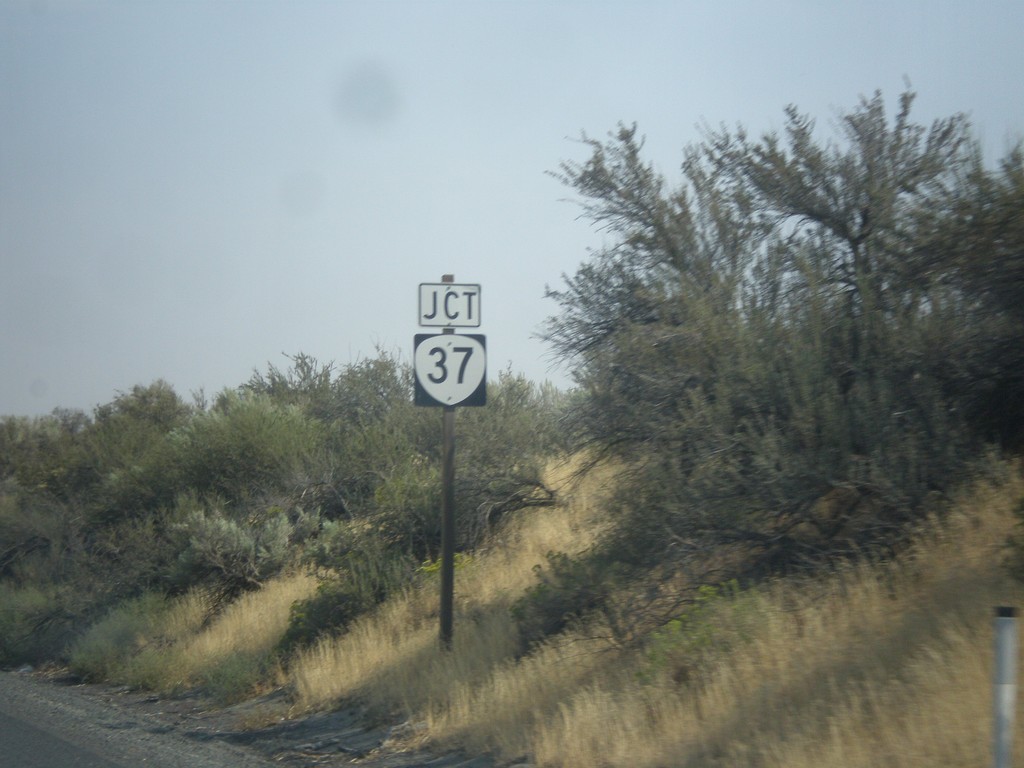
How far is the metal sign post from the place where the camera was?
10609 millimetres

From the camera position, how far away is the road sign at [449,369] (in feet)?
34.8

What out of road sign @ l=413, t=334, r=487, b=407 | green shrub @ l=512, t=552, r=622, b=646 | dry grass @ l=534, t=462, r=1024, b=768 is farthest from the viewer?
road sign @ l=413, t=334, r=487, b=407

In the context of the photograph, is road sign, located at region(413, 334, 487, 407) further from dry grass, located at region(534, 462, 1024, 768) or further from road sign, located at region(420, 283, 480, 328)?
dry grass, located at region(534, 462, 1024, 768)

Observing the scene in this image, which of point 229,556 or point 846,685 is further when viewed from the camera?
point 229,556

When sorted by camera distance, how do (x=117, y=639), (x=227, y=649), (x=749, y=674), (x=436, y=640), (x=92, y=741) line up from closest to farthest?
(x=749, y=674) → (x=92, y=741) → (x=436, y=640) → (x=227, y=649) → (x=117, y=639)

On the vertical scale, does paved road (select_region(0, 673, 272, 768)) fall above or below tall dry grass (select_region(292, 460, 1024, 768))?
below

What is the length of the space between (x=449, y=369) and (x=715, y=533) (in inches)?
138

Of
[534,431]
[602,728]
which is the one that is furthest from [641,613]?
[534,431]

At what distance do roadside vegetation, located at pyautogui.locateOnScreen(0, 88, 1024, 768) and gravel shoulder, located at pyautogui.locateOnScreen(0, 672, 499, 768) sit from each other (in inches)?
10.4

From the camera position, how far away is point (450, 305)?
1073cm

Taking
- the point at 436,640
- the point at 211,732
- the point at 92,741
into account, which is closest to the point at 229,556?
the point at 211,732

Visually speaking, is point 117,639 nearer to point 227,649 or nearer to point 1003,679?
point 227,649

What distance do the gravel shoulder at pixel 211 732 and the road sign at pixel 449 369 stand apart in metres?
3.36

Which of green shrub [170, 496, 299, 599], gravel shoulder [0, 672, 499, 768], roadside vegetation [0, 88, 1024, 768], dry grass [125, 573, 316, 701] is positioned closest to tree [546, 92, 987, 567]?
roadside vegetation [0, 88, 1024, 768]
